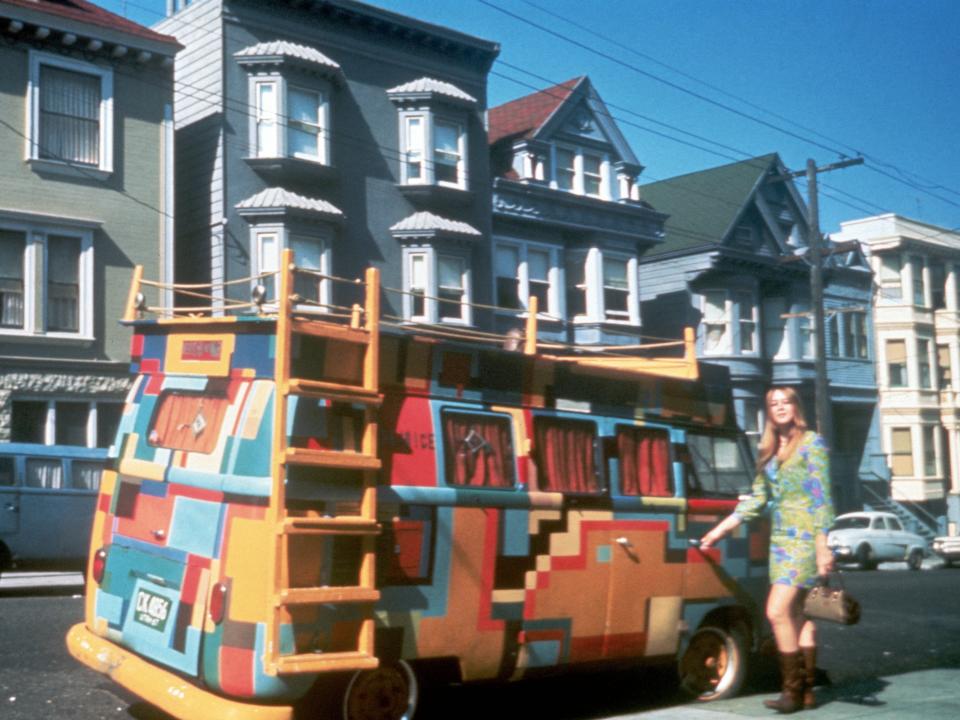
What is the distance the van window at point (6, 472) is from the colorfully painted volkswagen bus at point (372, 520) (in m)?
10.1

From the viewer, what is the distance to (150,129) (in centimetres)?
2278

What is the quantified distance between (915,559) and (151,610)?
27494mm

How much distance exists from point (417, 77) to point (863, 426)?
889 inches

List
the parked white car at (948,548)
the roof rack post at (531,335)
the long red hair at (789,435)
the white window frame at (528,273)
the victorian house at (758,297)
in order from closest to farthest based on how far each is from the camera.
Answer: the long red hair at (789,435)
the roof rack post at (531,335)
the white window frame at (528,273)
the parked white car at (948,548)
the victorian house at (758,297)

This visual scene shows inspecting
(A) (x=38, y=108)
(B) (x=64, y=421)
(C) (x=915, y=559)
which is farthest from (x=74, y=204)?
(C) (x=915, y=559)

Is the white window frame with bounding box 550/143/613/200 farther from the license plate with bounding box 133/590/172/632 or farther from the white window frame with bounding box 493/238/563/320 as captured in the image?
the license plate with bounding box 133/590/172/632

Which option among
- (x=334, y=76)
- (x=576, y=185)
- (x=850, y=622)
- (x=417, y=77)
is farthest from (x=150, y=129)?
(x=850, y=622)

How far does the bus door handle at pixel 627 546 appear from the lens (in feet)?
25.3

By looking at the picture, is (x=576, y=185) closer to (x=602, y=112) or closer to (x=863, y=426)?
(x=602, y=112)

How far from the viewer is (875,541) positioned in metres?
29.0

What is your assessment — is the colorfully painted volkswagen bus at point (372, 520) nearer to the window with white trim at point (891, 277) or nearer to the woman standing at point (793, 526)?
the woman standing at point (793, 526)

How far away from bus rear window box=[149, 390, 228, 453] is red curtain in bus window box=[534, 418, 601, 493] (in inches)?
81.6

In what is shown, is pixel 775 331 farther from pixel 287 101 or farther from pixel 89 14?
pixel 89 14

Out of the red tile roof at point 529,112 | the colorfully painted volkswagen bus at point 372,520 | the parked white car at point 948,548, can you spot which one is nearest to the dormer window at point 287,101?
the red tile roof at point 529,112
